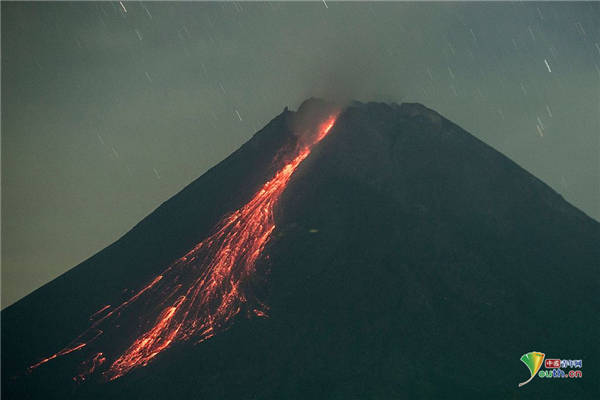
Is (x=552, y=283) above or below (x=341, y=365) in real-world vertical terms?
below

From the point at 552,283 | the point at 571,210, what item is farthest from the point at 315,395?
the point at 571,210

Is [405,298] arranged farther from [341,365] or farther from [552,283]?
[552,283]

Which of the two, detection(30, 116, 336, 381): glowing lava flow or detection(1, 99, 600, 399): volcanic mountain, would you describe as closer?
detection(1, 99, 600, 399): volcanic mountain

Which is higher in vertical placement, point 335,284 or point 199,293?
point 199,293

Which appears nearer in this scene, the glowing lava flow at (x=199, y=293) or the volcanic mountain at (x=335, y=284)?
the volcanic mountain at (x=335, y=284)
